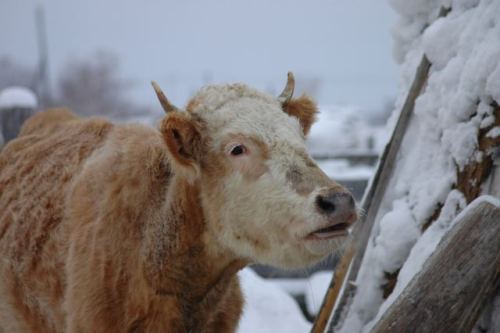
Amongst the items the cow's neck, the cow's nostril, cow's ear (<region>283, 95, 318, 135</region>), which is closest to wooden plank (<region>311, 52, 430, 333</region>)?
cow's ear (<region>283, 95, 318, 135</region>)

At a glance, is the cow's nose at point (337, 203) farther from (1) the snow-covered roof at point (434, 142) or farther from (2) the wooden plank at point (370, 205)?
(2) the wooden plank at point (370, 205)

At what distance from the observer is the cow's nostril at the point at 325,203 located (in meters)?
2.35

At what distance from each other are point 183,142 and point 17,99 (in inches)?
198

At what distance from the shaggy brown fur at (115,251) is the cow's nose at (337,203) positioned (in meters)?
0.78

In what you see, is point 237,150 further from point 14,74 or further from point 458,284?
point 14,74

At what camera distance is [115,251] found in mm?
2854

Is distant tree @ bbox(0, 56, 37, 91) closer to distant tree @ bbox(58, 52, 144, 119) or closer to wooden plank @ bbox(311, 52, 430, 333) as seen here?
distant tree @ bbox(58, 52, 144, 119)

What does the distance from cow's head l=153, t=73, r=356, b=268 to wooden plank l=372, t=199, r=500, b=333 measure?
450 millimetres

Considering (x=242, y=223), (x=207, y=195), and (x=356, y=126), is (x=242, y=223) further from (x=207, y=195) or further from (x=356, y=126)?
(x=356, y=126)

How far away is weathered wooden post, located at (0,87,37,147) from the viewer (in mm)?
6895

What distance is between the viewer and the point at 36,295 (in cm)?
331

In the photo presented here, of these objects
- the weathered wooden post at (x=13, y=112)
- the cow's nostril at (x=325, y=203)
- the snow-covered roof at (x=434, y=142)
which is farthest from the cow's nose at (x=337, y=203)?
the weathered wooden post at (x=13, y=112)

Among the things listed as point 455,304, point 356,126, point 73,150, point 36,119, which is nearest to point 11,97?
point 36,119

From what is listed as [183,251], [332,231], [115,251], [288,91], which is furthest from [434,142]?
[115,251]
